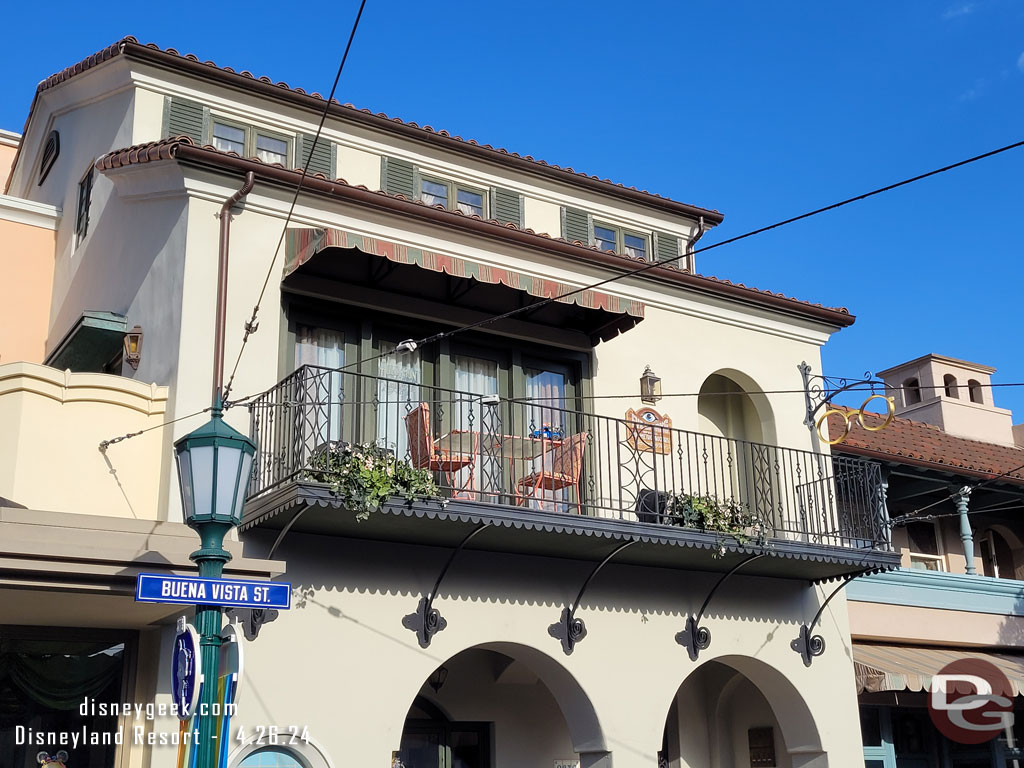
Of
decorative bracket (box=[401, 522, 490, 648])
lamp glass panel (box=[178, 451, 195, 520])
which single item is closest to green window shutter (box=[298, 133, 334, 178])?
decorative bracket (box=[401, 522, 490, 648])

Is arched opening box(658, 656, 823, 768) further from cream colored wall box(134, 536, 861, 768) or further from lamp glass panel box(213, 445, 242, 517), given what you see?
lamp glass panel box(213, 445, 242, 517)

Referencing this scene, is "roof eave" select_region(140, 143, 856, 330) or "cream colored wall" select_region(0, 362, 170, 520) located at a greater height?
"roof eave" select_region(140, 143, 856, 330)

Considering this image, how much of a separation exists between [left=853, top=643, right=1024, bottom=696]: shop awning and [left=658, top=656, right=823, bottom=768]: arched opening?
1.32m

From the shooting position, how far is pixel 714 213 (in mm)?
18406

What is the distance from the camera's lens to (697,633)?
1355 cm

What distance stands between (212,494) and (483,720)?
300 inches

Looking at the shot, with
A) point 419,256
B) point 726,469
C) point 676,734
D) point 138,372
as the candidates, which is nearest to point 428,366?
point 419,256

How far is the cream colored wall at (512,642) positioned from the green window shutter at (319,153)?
592 cm

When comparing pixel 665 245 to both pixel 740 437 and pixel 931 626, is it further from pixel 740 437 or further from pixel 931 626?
pixel 931 626

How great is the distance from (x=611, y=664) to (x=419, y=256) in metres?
Answer: 5.02

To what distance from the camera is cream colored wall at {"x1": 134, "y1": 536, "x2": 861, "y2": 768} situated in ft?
36.1

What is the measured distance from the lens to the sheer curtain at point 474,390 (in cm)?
1294

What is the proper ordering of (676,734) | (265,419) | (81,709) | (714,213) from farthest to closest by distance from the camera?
(714,213)
(676,734)
(265,419)
(81,709)

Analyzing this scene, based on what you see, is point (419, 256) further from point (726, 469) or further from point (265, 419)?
point (726, 469)
